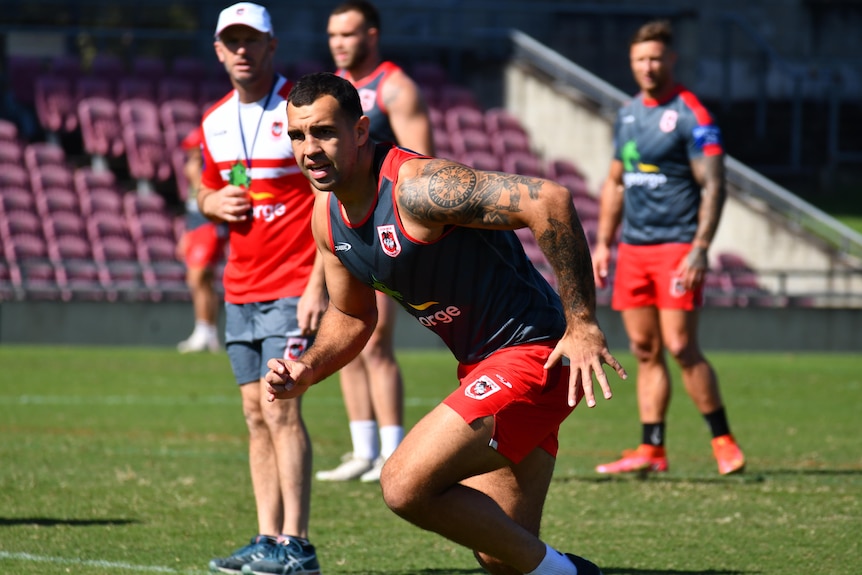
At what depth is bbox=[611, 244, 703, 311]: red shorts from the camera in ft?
27.5

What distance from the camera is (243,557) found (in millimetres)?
5543

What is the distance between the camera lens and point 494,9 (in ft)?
87.6

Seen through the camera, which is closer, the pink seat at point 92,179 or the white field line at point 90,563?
the white field line at point 90,563

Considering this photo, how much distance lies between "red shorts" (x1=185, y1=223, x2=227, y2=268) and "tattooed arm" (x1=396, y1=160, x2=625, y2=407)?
1281cm

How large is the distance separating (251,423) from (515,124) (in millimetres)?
19618

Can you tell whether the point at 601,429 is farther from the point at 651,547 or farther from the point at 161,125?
the point at 161,125

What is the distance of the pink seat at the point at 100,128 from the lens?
72.1 feet

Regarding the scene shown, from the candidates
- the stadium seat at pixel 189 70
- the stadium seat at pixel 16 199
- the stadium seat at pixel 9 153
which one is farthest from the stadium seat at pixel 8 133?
the stadium seat at pixel 189 70

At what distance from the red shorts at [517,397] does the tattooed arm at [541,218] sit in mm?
177

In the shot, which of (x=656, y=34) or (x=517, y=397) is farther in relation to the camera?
(x=656, y=34)

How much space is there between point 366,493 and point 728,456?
7.54ft

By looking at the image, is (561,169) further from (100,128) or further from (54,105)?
(54,105)

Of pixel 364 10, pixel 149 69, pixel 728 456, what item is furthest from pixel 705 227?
pixel 149 69

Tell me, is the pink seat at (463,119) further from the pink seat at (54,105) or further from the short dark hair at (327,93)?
the short dark hair at (327,93)
